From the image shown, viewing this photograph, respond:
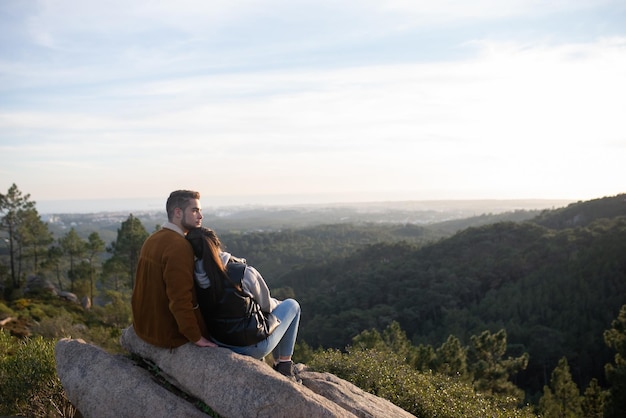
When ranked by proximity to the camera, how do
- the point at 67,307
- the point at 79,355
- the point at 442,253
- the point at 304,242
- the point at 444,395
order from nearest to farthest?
the point at 79,355 < the point at 444,395 < the point at 67,307 < the point at 442,253 < the point at 304,242

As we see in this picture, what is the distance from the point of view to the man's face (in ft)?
15.1

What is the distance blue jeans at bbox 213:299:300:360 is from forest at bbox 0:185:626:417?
462 cm

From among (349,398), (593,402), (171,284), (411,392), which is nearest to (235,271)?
(171,284)

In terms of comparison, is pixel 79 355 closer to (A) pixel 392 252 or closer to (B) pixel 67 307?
(B) pixel 67 307

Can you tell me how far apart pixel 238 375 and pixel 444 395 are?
18.1 feet

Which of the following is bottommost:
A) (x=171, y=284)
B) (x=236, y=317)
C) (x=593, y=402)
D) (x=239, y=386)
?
(x=593, y=402)

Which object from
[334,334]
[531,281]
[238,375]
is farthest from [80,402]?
[531,281]

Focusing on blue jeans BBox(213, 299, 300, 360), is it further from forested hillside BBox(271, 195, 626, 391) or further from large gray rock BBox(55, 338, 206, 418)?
forested hillside BBox(271, 195, 626, 391)

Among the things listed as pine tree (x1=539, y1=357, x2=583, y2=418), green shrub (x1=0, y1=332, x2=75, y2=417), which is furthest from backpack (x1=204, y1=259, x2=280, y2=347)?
pine tree (x1=539, y1=357, x2=583, y2=418)

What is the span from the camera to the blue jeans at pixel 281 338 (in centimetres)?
489

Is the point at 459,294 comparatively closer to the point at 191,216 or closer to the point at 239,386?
the point at 239,386

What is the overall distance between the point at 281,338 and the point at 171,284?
169 cm

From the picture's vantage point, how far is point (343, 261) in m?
85.2

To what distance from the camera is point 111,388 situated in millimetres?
4867
